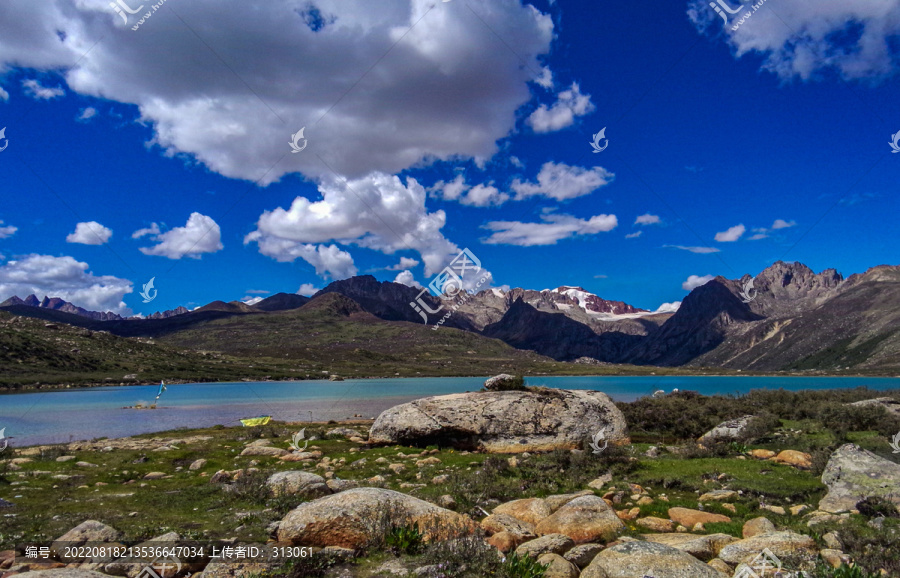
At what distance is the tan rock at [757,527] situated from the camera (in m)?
10.5

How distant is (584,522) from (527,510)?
2.08 m

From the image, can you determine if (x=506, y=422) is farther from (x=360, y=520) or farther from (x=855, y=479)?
(x=360, y=520)

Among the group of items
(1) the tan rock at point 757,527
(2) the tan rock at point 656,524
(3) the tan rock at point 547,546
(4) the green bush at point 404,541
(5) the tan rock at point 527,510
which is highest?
(4) the green bush at point 404,541

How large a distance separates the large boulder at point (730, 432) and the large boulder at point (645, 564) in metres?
17.2

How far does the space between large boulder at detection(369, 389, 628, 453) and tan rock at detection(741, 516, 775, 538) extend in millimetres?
14174

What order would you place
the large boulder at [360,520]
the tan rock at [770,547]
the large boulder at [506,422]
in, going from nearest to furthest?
the tan rock at [770,547] < the large boulder at [360,520] < the large boulder at [506,422]

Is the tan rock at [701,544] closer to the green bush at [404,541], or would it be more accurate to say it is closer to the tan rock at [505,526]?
the tan rock at [505,526]

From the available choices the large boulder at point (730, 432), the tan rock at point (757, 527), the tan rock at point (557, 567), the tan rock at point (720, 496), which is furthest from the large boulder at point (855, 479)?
the large boulder at point (730, 432)

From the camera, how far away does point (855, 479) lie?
1324 centimetres

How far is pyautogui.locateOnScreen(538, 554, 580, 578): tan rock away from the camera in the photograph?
26.4 feet

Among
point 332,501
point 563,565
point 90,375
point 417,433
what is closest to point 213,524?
point 332,501

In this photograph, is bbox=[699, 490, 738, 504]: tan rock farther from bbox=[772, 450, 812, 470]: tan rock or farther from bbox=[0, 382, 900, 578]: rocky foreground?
bbox=[772, 450, 812, 470]: tan rock

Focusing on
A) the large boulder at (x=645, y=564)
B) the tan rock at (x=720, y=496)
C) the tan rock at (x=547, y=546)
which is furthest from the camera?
the tan rock at (x=720, y=496)

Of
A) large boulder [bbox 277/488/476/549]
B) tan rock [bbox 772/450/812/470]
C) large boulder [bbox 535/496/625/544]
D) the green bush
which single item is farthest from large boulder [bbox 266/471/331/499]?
tan rock [bbox 772/450/812/470]
